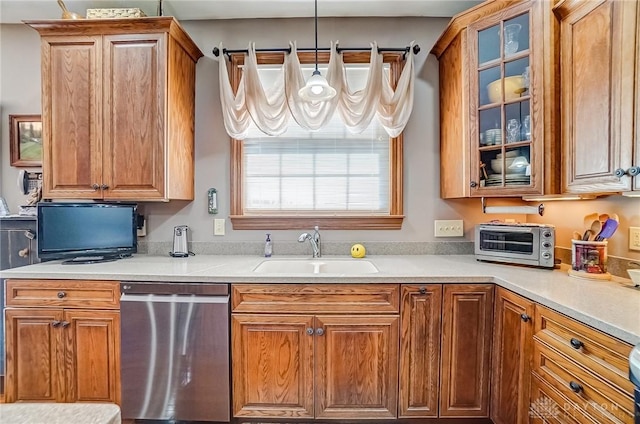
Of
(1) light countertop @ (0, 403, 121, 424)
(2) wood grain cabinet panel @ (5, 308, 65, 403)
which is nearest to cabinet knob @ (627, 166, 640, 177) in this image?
(1) light countertop @ (0, 403, 121, 424)

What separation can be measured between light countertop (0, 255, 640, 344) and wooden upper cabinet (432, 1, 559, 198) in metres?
0.47

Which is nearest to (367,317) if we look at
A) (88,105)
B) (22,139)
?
(88,105)

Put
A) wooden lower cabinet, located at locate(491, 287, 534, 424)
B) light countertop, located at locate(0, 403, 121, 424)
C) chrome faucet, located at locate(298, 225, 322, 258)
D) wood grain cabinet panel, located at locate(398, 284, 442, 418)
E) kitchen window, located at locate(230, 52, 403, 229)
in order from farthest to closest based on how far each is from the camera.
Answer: kitchen window, located at locate(230, 52, 403, 229) < chrome faucet, located at locate(298, 225, 322, 258) < wood grain cabinet panel, located at locate(398, 284, 442, 418) < wooden lower cabinet, located at locate(491, 287, 534, 424) < light countertop, located at locate(0, 403, 121, 424)

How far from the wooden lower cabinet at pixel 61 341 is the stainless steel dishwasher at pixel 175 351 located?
0.10 m

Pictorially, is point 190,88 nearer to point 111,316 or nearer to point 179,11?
point 179,11

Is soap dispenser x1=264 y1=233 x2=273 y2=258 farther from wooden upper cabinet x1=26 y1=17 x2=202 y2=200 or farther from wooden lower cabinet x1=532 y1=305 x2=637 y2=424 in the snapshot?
wooden lower cabinet x1=532 y1=305 x2=637 y2=424

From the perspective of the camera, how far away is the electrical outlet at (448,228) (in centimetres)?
221

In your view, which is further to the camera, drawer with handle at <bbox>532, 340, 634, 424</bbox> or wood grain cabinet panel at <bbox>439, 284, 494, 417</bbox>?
wood grain cabinet panel at <bbox>439, 284, 494, 417</bbox>

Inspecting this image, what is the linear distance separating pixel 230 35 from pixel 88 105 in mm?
1085

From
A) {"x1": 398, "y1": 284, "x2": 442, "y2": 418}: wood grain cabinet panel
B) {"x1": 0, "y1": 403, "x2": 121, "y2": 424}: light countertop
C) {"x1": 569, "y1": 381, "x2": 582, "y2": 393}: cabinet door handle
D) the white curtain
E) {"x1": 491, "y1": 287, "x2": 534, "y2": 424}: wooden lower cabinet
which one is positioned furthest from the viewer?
the white curtain

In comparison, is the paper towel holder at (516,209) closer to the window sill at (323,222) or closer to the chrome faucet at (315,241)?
the window sill at (323,222)

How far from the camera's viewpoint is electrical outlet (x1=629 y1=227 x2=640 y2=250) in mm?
1466

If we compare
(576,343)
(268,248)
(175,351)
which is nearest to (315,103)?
(268,248)

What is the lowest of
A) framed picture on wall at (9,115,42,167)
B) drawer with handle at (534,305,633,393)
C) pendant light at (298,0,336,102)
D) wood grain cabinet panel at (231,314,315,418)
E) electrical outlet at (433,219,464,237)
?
wood grain cabinet panel at (231,314,315,418)
